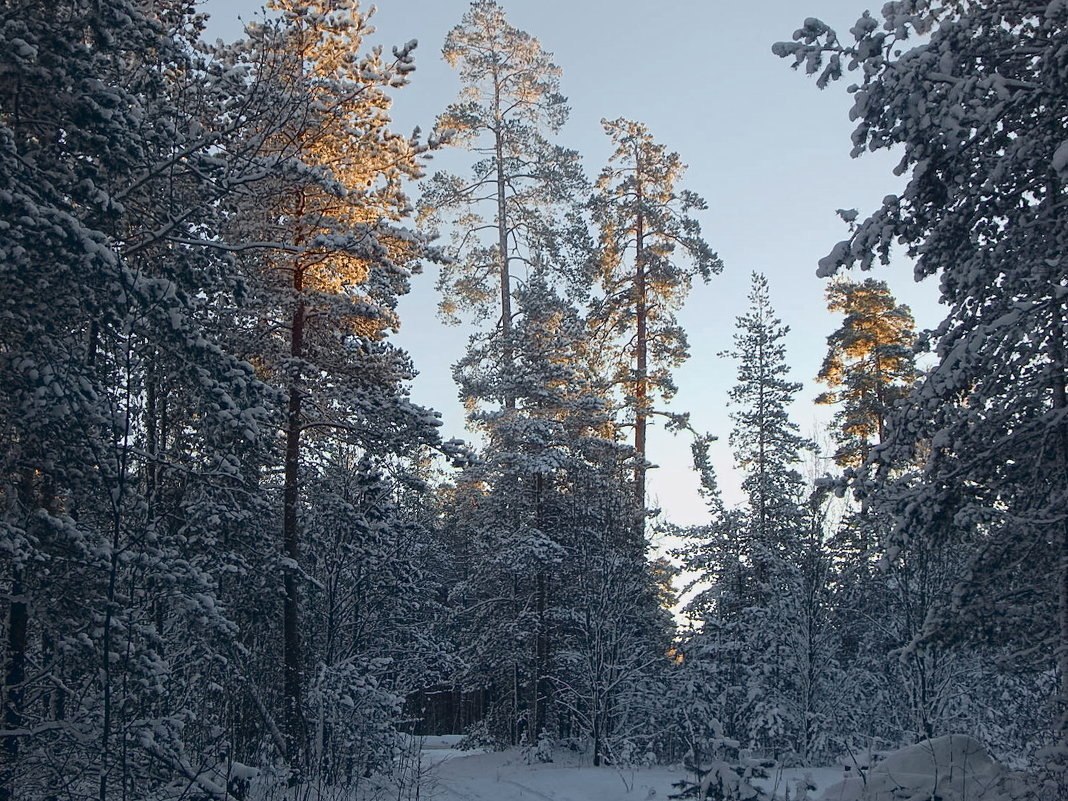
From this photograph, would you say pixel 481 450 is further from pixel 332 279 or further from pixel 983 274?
pixel 983 274

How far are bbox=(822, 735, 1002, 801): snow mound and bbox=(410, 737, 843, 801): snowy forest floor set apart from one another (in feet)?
5.85

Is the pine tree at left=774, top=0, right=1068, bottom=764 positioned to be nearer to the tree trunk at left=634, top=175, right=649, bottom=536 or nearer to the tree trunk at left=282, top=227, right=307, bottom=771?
the tree trunk at left=282, top=227, right=307, bottom=771

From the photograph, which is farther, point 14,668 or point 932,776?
point 932,776

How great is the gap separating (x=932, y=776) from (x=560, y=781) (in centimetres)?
772

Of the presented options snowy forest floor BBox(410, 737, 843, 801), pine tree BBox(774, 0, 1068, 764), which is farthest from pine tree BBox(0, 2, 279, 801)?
pine tree BBox(774, 0, 1068, 764)

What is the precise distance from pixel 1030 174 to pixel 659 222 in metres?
17.8

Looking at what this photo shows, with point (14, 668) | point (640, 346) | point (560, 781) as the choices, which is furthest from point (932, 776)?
point (640, 346)

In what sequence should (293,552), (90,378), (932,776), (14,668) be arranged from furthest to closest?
(293,552), (932,776), (90,378), (14,668)

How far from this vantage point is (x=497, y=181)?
2503 centimetres

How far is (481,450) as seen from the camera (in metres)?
22.7

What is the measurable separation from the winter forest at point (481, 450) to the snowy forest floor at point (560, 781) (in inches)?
8.4

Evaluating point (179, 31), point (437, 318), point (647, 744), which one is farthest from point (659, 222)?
point (179, 31)

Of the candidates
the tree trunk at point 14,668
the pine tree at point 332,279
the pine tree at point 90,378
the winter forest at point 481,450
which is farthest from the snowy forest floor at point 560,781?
the tree trunk at point 14,668

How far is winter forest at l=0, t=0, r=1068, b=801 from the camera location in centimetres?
693
